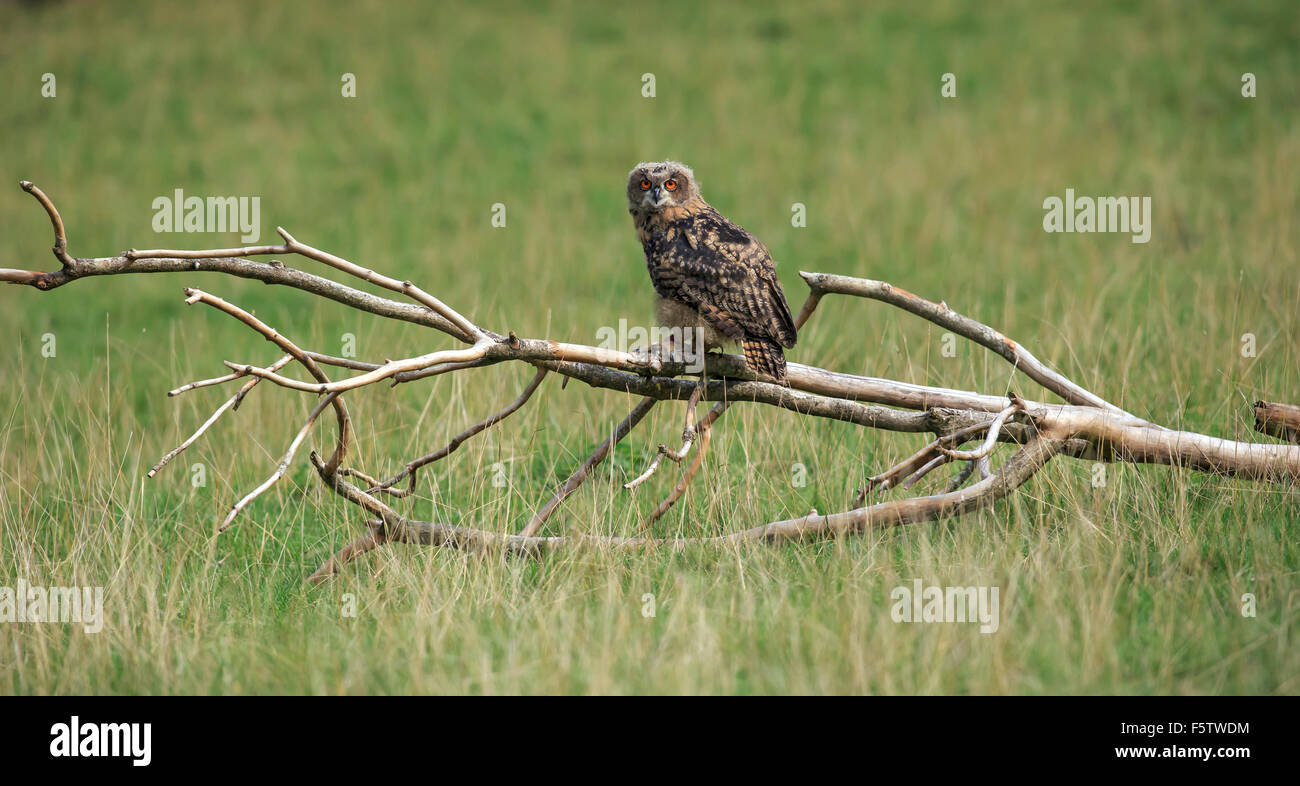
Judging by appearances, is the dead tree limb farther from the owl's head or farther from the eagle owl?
the owl's head

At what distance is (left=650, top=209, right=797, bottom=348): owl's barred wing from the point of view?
465 cm


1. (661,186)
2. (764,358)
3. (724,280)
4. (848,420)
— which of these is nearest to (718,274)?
(724,280)

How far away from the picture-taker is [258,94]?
57.2 ft

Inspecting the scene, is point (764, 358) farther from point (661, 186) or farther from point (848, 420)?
point (661, 186)

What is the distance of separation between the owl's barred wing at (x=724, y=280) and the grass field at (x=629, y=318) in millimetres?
975

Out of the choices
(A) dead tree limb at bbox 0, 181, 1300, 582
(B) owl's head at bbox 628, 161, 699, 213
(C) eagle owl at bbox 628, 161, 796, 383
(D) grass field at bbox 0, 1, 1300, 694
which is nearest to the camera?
(D) grass field at bbox 0, 1, 1300, 694

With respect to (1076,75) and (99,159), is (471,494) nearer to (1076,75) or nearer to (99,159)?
(99,159)

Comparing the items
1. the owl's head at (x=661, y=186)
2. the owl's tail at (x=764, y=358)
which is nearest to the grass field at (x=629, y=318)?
the owl's tail at (x=764, y=358)

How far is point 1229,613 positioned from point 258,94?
16899 mm

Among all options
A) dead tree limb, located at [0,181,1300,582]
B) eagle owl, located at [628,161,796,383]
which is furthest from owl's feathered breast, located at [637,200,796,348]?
dead tree limb, located at [0,181,1300,582]

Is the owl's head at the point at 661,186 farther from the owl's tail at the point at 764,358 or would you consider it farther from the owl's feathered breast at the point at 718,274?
the owl's tail at the point at 764,358

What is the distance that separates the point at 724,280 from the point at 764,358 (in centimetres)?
44

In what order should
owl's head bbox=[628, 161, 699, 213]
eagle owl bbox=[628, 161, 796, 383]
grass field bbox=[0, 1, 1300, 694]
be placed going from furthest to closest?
owl's head bbox=[628, 161, 699, 213], eagle owl bbox=[628, 161, 796, 383], grass field bbox=[0, 1, 1300, 694]

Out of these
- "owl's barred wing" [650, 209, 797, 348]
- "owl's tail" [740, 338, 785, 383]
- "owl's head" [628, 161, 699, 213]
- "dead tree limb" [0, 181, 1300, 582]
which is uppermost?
"owl's head" [628, 161, 699, 213]
